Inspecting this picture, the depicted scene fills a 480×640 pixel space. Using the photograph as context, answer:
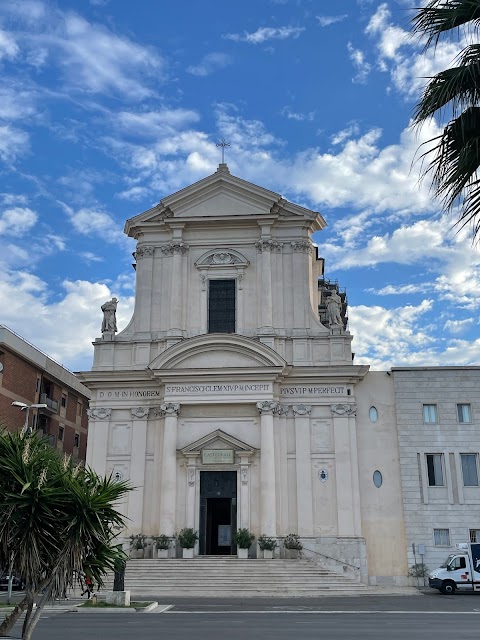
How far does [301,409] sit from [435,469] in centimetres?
725

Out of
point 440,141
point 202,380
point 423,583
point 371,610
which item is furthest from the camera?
point 202,380

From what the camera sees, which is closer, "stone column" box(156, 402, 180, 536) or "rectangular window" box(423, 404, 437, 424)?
→ "stone column" box(156, 402, 180, 536)

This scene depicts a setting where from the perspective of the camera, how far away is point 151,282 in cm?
3838

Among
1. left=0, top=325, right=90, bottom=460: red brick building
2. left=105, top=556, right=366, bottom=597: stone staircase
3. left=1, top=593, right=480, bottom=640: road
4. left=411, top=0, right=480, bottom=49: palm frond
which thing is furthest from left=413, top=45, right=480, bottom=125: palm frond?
left=0, top=325, right=90, bottom=460: red brick building

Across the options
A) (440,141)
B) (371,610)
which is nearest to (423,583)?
(371,610)

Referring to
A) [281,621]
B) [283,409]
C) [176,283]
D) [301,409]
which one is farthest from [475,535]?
[176,283]

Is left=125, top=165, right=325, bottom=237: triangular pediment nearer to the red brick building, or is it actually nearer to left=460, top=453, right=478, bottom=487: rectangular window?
the red brick building

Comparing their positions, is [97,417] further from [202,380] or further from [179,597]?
[179,597]

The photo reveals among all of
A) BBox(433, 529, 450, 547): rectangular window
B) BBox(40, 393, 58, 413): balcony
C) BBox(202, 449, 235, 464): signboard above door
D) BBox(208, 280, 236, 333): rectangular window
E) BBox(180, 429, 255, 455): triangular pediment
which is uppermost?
BBox(208, 280, 236, 333): rectangular window

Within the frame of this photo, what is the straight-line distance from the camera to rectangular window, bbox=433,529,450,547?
109 feet

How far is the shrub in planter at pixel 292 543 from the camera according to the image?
105ft

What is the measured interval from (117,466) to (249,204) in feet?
51.8

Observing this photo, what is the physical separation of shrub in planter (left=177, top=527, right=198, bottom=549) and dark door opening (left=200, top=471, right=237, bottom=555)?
1.41 meters

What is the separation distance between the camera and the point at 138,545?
3278 centimetres
